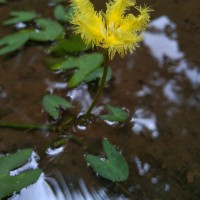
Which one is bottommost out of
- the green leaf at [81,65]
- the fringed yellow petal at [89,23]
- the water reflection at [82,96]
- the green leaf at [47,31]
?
the water reflection at [82,96]

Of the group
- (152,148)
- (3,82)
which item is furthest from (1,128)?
(152,148)

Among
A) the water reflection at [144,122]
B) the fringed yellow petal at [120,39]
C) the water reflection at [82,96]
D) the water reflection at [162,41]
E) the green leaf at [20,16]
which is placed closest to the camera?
the fringed yellow petal at [120,39]

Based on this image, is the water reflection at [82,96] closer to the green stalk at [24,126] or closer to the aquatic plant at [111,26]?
the green stalk at [24,126]

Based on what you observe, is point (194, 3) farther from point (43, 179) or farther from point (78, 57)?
point (43, 179)

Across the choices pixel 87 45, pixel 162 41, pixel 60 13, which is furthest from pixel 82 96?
pixel 60 13

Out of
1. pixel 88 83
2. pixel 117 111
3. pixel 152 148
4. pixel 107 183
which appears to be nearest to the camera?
pixel 107 183

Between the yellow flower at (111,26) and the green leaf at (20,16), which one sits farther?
the green leaf at (20,16)

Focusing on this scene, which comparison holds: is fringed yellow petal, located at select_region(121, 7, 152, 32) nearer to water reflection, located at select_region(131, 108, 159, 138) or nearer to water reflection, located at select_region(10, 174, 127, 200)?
water reflection, located at select_region(131, 108, 159, 138)

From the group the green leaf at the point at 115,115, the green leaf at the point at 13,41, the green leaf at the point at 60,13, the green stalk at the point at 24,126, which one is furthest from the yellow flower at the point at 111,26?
the green leaf at the point at 60,13
